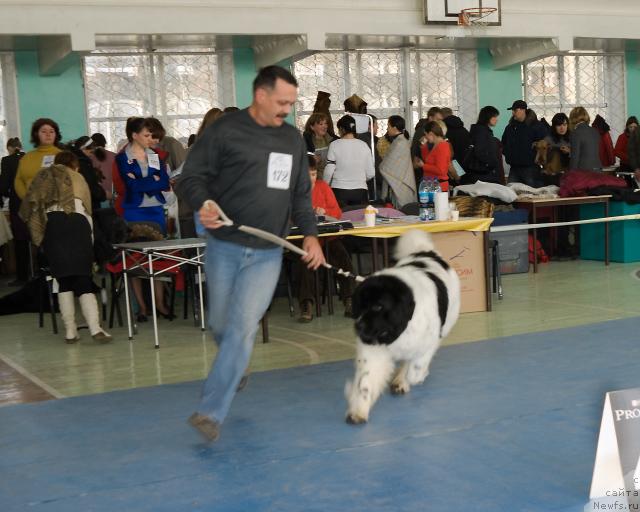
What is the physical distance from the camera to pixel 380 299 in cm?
425

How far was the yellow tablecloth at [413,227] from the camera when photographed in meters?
7.02

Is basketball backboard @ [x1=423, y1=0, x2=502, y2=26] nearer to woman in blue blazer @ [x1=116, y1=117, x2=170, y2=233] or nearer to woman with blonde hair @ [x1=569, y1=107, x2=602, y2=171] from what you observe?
woman with blonde hair @ [x1=569, y1=107, x2=602, y2=171]

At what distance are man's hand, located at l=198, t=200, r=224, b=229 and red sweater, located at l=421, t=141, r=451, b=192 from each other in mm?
5657

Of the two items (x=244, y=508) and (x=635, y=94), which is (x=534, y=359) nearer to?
(x=244, y=508)

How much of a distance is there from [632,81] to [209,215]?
1342 cm

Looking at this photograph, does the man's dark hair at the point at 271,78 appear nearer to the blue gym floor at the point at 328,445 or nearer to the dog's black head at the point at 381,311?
the dog's black head at the point at 381,311

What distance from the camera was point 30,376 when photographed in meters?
5.84

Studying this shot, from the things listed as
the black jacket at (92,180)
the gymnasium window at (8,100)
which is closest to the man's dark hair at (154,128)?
the black jacket at (92,180)

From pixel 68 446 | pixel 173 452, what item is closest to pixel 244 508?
pixel 173 452

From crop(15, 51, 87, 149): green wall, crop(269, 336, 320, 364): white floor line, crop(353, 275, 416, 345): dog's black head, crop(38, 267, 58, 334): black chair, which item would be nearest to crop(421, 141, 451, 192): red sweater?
crop(269, 336, 320, 364): white floor line

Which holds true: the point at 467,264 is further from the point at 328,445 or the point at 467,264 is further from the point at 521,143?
the point at 521,143

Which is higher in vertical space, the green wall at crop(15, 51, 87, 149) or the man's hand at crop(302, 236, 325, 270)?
the green wall at crop(15, 51, 87, 149)

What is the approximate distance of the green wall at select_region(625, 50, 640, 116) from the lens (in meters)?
15.8

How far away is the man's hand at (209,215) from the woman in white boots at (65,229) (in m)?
2.95
